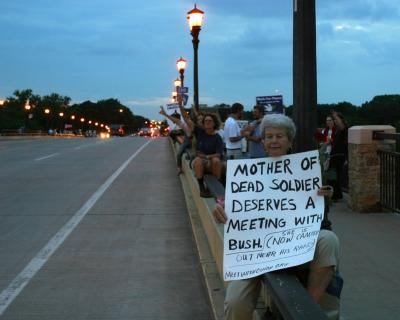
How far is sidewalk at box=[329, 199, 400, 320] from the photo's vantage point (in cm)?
503

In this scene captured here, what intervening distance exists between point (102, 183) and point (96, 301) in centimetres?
1001

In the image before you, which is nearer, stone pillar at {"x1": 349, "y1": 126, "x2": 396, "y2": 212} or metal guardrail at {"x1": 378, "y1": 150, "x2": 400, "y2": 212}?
metal guardrail at {"x1": 378, "y1": 150, "x2": 400, "y2": 212}

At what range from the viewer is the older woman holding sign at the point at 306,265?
11.0 ft

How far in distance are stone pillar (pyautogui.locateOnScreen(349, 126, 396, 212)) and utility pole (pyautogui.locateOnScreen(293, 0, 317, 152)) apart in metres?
5.54

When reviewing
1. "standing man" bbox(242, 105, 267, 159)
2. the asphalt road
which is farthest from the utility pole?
"standing man" bbox(242, 105, 267, 159)

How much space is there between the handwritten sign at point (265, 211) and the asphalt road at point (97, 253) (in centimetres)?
230

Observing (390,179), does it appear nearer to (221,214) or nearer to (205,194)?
(205,194)

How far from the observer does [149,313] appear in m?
5.64

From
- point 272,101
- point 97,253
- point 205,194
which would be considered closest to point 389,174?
point 205,194

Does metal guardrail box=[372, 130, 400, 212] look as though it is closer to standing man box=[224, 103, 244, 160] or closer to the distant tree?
standing man box=[224, 103, 244, 160]

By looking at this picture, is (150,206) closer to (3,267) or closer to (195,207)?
(195,207)

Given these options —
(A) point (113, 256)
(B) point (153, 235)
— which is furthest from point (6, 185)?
(A) point (113, 256)

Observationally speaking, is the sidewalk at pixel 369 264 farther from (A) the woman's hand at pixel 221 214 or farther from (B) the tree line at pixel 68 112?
(B) the tree line at pixel 68 112

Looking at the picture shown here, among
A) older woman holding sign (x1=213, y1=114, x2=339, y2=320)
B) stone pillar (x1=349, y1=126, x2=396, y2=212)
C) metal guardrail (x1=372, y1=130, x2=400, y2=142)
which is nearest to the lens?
older woman holding sign (x1=213, y1=114, x2=339, y2=320)
